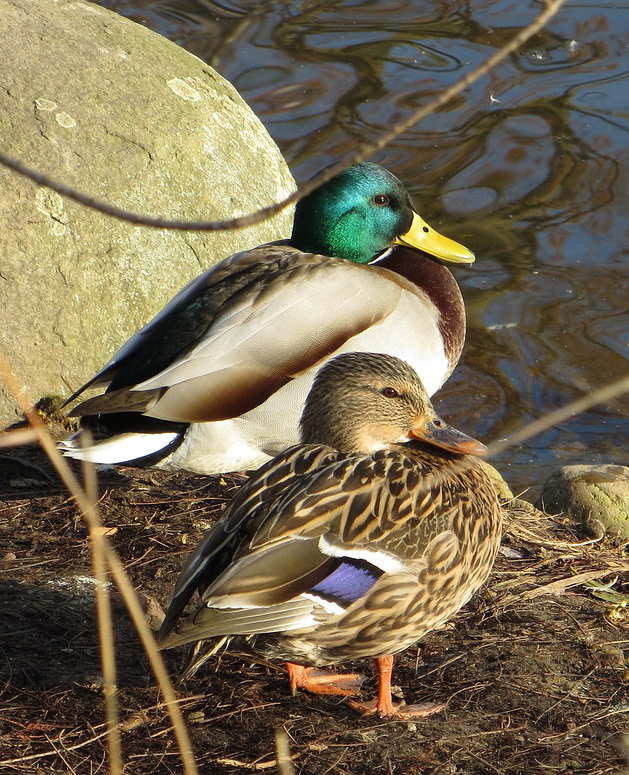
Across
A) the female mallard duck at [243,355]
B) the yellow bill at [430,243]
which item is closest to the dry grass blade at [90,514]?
the female mallard duck at [243,355]

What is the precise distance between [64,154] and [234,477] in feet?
5.70

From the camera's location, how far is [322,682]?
3.20 metres

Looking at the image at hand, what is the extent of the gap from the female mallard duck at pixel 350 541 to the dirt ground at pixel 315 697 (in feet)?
0.52

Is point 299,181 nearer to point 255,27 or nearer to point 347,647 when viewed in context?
point 255,27

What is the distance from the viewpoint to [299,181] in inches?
310

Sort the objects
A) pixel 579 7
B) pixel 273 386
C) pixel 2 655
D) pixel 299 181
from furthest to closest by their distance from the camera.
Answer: pixel 579 7, pixel 299 181, pixel 273 386, pixel 2 655

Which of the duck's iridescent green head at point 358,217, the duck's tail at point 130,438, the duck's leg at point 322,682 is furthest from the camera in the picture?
the duck's iridescent green head at point 358,217

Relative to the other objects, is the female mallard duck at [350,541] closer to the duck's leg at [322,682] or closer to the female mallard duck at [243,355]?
the duck's leg at [322,682]

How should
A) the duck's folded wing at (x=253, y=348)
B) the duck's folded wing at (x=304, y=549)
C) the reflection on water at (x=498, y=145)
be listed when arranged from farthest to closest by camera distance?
the reflection on water at (x=498, y=145) < the duck's folded wing at (x=253, y=348) < the duck's folded wing at (x=304, y=549)

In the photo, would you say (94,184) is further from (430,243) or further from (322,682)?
(322,682)

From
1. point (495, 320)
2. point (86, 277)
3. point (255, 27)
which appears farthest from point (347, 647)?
point (255, 27)

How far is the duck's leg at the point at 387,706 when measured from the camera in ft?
9.98

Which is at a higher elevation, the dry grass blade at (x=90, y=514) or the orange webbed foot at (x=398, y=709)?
the dry grass blade at (x=90, y=514)

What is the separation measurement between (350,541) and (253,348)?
1.44m
